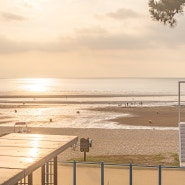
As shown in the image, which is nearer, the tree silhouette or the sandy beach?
the tree silhouette

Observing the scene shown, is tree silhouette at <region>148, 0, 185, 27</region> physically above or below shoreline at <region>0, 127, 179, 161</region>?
above

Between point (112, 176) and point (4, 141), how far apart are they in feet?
26.7

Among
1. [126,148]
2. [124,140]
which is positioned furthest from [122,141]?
[126,148]

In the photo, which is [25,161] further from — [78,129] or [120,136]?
[78,129]

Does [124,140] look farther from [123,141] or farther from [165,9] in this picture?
[165,9]

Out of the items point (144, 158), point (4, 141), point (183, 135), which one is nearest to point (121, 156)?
point (144, 158)

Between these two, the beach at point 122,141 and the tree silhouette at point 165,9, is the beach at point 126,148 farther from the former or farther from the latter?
the tree silhouette at point 165,9

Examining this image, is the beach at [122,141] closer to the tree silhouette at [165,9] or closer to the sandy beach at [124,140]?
the sandy beach at [124,140]

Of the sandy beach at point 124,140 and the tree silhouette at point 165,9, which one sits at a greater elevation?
the tree silhouette at point 165,9

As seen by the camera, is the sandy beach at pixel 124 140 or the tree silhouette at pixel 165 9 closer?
the tree silhouette at pixel 165 9

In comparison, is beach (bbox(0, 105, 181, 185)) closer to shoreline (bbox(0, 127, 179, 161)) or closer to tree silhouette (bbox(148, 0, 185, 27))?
shoreline (bbox(0, 127, 179, 161))

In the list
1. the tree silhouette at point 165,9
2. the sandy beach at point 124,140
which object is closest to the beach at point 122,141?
the sandy beach at point 124,140

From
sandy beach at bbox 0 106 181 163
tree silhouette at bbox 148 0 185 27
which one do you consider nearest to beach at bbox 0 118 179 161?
sandy beach at bbox 0 106 181 163

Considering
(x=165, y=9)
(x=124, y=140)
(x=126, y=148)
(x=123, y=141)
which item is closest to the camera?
(x=165, y=9)
